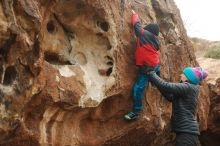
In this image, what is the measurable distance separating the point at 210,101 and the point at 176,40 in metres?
2.78

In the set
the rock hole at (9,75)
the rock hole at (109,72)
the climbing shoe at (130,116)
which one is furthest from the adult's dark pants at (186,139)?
the rock hole at (9,75)

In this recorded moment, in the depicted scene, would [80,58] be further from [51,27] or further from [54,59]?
[51,27]

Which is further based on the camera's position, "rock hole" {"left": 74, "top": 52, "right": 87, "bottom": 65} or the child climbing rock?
"rock hole" {"left": 74, "top": 52, "right": 87, "bottom": 65}

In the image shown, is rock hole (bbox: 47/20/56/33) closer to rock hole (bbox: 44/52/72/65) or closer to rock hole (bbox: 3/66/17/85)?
rock hole (bbox: 44/52/72/65)

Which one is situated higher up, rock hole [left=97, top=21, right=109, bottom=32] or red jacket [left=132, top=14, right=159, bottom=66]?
rock hole [left=97, top=21, right=109, bottom=32]

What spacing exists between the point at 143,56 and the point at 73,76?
5.22ft

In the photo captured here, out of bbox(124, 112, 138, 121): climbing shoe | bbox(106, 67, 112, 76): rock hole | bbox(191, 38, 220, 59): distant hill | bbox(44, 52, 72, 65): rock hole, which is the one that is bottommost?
bbox(124, 112, 138, 121): climbing shoe

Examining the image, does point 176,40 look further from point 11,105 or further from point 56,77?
point 11,105

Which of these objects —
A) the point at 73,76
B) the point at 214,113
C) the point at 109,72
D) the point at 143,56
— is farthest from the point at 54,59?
the point at 214,113

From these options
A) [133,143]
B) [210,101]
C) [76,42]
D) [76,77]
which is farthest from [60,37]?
[210,101]

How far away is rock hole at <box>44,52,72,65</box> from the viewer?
27.9ft

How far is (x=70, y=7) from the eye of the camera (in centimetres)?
863

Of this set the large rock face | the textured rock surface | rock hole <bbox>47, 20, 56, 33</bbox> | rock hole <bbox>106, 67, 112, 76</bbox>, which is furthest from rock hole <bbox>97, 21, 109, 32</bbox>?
the textured rock surface

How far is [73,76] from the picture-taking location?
332 inches
